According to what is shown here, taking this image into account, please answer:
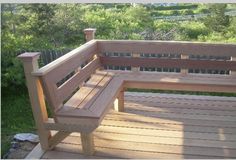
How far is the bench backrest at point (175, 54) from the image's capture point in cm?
444

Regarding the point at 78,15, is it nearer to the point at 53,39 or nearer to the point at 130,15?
the point at 53,39

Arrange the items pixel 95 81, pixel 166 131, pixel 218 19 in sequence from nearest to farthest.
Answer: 1. pixel 166 131
2. pixel 95 81
3. pixel 218 19

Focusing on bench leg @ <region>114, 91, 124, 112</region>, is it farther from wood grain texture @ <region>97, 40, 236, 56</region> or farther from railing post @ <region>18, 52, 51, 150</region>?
railing post @ <region>18, 52, 51, 150</region>

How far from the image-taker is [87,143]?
11.0 ft

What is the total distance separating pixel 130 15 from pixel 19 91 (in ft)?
18.9

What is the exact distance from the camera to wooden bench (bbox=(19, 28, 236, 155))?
10.5 ft

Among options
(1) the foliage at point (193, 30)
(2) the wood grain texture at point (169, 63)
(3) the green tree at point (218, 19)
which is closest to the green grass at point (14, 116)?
(2) the wood grain texture at point (169, 63)

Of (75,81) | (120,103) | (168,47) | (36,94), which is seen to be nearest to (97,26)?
(168,47)

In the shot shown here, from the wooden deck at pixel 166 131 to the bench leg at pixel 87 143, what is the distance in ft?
0.28

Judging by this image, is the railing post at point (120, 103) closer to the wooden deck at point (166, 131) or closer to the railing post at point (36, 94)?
the wooden deck at point (166, 131)

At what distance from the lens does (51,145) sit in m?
3.50

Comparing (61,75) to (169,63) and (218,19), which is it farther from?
(218,19)

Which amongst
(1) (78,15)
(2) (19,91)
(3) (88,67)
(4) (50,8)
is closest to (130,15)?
(1) (78,15)

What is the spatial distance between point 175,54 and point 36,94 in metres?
2.22
